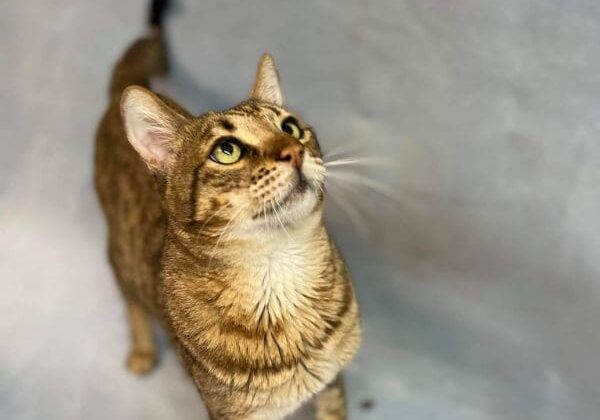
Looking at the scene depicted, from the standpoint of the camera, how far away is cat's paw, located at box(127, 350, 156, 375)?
161cm

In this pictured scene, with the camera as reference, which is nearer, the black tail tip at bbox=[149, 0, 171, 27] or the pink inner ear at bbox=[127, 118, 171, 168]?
the pink inner ear at bbox=[127, 118, 171, 168]

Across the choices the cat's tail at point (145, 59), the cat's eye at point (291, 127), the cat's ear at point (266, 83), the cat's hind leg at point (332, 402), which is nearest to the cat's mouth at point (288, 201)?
the cat's eye at point (291, 127)

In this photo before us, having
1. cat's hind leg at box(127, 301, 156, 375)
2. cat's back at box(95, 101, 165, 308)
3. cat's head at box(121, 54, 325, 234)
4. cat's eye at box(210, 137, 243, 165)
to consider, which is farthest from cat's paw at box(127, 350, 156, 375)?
cat's eye at box(210, 137, 243, 165)

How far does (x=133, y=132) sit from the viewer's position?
1032 millimetres

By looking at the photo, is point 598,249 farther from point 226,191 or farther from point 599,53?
point 226,191

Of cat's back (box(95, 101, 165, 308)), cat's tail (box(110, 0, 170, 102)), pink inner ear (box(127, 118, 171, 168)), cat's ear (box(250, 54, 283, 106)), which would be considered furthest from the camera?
cat's tail (box(110, 0, 170, 102))

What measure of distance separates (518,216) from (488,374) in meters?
0.35

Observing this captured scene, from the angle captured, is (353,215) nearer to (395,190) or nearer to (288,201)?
(395,190)

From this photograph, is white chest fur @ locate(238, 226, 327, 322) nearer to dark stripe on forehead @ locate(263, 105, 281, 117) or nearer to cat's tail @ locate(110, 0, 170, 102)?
dark stripe on forehead @ locate(263, 105, 281, 117)

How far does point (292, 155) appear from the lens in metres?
0.94

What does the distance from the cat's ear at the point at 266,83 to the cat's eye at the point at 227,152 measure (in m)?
0.17

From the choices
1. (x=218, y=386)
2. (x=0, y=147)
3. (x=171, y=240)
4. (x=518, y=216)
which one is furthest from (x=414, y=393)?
(x=0, y=147)

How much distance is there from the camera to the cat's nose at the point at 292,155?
3.07 ft

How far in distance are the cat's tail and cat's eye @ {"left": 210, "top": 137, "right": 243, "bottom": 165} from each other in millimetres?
570
